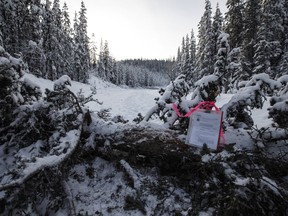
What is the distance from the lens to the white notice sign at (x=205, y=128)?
2420mm

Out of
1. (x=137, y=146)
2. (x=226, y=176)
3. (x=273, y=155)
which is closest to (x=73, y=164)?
(x=137, y=146)

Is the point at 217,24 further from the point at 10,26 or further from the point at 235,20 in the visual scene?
the point at 10,26

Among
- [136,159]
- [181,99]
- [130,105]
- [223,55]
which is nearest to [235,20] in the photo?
[130,105]

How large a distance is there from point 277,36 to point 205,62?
9514 millimetres

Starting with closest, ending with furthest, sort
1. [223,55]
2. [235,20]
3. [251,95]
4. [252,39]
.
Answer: [251,95] < [223,55] < [252,39] < [235,20]

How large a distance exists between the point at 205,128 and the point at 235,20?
2270 cm

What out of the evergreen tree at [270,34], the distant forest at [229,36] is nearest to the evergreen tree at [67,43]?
the distant forest at [229,36]

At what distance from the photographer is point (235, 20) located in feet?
69.0

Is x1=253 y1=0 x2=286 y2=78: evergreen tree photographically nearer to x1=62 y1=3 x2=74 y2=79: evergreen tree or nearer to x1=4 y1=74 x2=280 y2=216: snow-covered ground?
x1=4 y1=74 x2=280 y2=216: snow-covered ground

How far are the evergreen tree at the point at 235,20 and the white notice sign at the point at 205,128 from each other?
21.7 metres

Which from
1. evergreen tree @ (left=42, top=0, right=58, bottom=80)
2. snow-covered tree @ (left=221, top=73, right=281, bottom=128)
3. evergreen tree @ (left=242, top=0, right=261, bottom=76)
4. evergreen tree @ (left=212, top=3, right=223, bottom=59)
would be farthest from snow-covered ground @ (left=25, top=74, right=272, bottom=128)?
evergreen tree @ (left=212, top=3, right=223, bottom=59)

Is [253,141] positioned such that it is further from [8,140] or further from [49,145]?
[8,140]

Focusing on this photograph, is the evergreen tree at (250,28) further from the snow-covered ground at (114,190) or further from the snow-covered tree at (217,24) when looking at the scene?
the snow-covered ground at (114,190)

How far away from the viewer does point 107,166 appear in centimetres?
269
